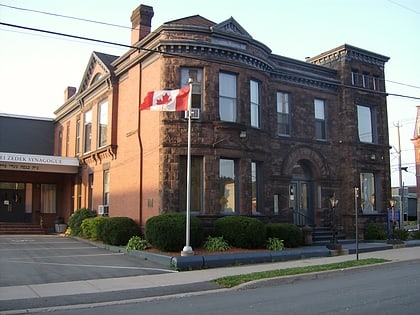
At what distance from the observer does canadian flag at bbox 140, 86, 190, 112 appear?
1634 centimetres

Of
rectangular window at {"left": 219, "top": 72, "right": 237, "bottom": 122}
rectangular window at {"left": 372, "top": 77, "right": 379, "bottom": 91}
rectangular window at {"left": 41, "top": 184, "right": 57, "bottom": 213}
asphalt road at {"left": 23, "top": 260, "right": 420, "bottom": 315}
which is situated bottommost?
asphalt road at {"left": 23, "top": 260, "right": 420, "bottom": 315}

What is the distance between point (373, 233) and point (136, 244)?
12367mm

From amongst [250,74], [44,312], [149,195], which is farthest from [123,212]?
[44,312]

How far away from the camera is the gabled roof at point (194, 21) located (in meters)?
18.9

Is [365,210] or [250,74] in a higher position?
[250,74]

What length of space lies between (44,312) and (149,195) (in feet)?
33.2

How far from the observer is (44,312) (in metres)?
8.98

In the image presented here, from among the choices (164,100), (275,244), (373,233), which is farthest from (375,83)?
(164,100)

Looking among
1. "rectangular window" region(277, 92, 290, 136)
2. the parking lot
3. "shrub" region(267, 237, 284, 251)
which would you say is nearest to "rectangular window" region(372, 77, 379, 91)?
"rectangular window" region(277, 92, 290, 136)

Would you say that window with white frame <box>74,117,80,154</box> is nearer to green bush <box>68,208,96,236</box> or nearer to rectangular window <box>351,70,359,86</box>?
green bush <box>68,208,96,236</box>

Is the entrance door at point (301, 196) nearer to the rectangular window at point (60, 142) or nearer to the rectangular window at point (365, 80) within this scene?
the rectangular window at point (365, 80)

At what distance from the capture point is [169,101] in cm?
1644

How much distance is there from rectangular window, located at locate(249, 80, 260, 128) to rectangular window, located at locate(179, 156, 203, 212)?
10.6 ft

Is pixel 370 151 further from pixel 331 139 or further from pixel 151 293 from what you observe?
pixel 151 293
